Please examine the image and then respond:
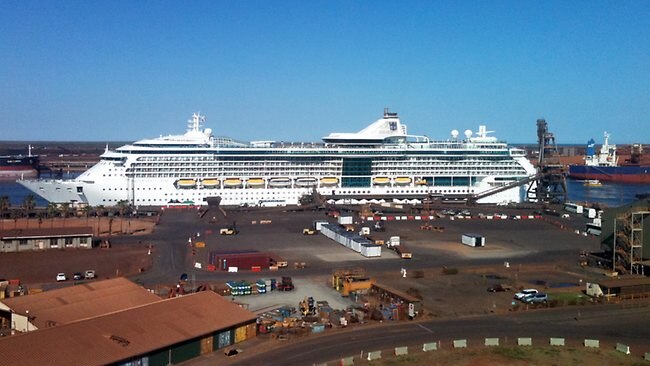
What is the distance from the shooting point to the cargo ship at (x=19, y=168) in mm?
92812

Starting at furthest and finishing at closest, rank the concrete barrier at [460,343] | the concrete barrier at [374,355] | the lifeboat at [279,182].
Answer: the lifeboat at [279,182], the concrete barrier at [460,343], the concrete barrier at [374,355]

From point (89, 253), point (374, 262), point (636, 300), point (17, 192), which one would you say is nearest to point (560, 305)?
point (636, 300)

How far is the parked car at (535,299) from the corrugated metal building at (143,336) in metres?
10.5

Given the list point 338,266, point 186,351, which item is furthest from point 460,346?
point 338,266

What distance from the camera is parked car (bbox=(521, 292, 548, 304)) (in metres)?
23.0

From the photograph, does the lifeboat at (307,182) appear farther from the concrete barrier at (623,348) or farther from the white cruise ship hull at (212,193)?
the concrete barrier at (623,348)

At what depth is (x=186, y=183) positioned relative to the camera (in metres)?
51.2

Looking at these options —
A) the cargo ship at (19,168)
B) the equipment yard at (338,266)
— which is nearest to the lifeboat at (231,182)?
the equipment yard at (338,266)

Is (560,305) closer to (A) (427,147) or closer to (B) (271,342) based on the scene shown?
(B) (271,342)

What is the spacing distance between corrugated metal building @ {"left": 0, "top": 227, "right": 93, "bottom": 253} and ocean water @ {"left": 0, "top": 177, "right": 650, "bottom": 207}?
2256cm

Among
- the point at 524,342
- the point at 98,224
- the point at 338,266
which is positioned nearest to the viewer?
the point at 524,342

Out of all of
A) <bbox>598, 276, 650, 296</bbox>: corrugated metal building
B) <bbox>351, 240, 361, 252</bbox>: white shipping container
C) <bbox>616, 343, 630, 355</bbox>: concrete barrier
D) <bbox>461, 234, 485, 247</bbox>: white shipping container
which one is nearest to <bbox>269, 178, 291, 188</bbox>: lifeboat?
<bbox>351, 240, 361, 252</bbox>: white shipping container

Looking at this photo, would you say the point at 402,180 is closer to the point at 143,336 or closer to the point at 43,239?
the point at 43,239

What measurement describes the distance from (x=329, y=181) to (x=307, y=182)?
6.43ft
